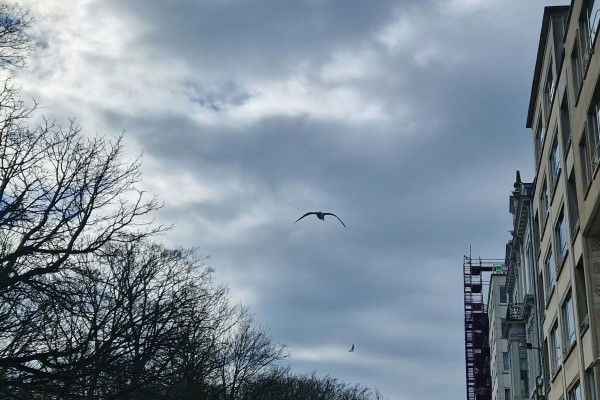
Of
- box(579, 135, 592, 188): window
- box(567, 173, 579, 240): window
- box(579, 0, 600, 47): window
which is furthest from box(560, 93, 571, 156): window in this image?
box(579, 0, 600, 47): window

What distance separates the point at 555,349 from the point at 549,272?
3615mm

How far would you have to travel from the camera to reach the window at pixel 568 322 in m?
33.8

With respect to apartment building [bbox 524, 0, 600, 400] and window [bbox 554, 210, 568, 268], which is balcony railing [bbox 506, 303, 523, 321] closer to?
apartment building [bbox 524, 0, 600, 400]

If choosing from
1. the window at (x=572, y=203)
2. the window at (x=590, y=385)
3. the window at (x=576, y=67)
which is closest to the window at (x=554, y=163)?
the window at (x=572, y=203)

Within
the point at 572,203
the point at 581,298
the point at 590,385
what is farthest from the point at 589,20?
the point at 590,385

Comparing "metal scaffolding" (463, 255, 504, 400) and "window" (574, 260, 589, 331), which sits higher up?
"metal scaffolding" (463, 255, 504, 400)

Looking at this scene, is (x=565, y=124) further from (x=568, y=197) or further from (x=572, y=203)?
(x=572, y=203)

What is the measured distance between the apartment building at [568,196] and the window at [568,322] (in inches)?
1.5

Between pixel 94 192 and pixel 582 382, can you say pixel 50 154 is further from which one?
pixel 582 382

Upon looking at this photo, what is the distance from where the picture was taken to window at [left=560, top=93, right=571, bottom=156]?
34.7 m

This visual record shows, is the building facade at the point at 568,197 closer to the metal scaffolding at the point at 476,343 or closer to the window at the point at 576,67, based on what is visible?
the window at the point at 576,67

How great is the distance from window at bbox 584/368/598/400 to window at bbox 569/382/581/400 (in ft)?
6.88

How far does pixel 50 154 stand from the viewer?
20.5 m

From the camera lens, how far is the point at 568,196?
110ft
